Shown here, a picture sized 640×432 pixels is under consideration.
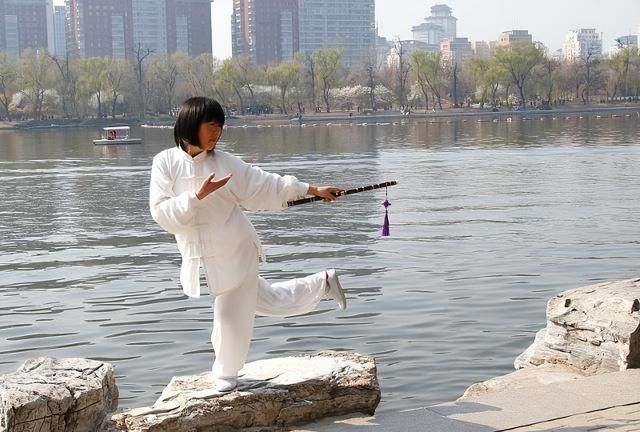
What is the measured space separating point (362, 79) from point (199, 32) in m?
77.7

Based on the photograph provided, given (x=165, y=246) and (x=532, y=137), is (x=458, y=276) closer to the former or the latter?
(x=165, y=246)

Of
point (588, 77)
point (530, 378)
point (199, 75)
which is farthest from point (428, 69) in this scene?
point (530, 378)

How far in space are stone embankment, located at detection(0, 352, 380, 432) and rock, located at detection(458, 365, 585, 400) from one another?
3.88 feet

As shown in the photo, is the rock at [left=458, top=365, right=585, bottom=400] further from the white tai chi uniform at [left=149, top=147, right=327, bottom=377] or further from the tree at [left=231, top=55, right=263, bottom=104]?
the tree at [left=231, top=55, right=263, bottom=104]

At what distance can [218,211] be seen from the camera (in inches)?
200

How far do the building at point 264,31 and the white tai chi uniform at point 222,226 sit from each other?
599 ft

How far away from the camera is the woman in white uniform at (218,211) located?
5.03 meters

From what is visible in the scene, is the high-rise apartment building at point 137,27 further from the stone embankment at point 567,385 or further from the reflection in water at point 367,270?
the stone embankment at point 567,385

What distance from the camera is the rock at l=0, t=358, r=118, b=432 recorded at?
5.06m

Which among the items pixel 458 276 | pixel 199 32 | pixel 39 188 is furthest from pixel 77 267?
pixel 199 32

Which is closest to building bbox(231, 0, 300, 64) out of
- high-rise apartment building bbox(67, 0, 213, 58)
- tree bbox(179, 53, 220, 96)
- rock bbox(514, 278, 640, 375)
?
high-rise apartment building bbox(67, 0, 213, 58)

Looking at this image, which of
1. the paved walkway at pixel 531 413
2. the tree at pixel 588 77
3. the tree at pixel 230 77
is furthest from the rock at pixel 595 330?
the tree at pixel 588 77

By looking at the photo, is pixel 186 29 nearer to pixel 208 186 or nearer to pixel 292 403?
pixel 292 403

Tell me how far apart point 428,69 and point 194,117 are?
108990 millimetres
